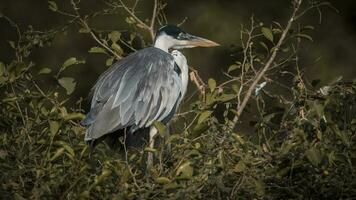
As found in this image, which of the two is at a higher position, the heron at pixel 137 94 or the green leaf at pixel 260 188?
the green leaf at pixel 260 188

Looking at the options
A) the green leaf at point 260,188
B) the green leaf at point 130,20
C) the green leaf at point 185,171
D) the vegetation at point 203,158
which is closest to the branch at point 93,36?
the green leaf at point 130,20

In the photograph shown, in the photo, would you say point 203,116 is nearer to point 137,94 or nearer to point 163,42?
point 137,94

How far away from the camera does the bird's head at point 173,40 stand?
507cm

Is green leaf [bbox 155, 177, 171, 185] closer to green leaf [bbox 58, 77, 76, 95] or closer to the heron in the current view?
green leaf [bbox 58, 77, 76, 95]

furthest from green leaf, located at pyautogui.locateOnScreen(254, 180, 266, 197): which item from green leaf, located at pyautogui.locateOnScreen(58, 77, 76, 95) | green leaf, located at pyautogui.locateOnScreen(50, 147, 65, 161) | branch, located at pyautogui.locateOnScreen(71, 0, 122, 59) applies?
branch, located at pyautogui.locateOnScreen(71, 0, 122, 59)

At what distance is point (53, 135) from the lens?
10.0ft

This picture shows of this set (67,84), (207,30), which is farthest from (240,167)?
(207,30)

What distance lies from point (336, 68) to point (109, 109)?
156 inches

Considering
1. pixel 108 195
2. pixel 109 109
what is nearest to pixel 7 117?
pixel 108 195

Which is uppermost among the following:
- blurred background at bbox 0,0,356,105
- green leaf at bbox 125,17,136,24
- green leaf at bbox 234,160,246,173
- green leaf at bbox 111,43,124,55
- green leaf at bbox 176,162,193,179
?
green leaf at bbox 125,17,136,24

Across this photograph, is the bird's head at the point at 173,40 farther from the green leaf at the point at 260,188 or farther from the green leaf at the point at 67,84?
the green leaf at the point at 260,188

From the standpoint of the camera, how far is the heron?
441cm

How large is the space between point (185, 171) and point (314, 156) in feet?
1.10

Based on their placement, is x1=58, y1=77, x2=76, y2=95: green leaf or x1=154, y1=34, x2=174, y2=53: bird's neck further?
x1=154, y1=34, x2=174, y2=53: bird's neck
